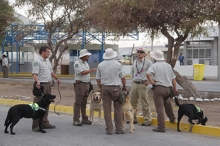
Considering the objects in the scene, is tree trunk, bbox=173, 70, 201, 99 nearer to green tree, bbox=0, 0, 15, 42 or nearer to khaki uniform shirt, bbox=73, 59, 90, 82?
khaki uniform shirt, bbox=73, 59, 90, 82

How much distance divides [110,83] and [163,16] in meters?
6.30

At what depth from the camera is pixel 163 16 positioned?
14.2 m

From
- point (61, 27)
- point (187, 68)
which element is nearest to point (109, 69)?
point (61, 27)

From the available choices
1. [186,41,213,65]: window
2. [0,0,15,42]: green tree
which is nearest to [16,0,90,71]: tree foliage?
[0,0,15,42]: green tree

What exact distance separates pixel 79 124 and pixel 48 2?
11.9 metres

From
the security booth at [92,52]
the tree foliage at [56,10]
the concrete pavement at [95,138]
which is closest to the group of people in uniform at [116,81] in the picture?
the concrete pavement at [95,138]

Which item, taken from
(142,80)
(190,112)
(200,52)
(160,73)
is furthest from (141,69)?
(200,52)

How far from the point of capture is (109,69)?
28.0ft

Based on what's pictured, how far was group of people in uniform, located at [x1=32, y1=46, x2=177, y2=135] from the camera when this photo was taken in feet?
28.2

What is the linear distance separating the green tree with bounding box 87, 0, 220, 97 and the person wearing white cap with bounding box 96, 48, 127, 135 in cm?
541

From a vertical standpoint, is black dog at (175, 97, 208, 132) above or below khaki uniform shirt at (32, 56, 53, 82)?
below

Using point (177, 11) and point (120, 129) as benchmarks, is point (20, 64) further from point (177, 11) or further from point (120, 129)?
point (120, 129)

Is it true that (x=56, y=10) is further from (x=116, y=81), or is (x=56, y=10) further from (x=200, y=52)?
(x=200, y=52)

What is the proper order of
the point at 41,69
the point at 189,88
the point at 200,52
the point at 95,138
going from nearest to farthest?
the point at 95,138 < the point at 41,69 < the point at 189,88 < the point at 200,52
